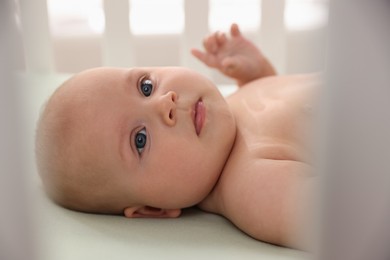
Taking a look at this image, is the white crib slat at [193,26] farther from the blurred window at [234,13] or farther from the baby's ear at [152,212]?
the baby's ear at [152,212]

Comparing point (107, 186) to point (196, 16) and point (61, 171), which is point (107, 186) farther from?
point (196, 16)

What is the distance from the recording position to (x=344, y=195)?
0.33 meters

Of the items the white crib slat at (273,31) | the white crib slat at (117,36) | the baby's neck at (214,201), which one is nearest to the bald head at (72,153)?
the baby's neck at (214,201)

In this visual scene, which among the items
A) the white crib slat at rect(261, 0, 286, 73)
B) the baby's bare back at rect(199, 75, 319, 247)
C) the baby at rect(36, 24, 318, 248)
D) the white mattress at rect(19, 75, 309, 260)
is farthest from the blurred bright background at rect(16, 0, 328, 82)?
the white mattress at rect(19, 75, 309, 260)

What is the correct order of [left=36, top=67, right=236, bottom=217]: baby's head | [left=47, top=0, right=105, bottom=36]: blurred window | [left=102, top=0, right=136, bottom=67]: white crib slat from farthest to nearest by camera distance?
[left=47, top=0, right=105, bottom=36]: blurred window < [left=102, top=0, right=136, bottom=67]: white crib slat < [left=36, top=67, right=236, bottom=217]: baby's head

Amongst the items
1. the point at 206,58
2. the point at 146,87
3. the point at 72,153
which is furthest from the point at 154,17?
the point at 72,153

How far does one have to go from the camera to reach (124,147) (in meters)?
0.70

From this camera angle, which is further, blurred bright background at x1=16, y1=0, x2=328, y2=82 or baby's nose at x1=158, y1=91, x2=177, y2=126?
blurred bright background at x1=16, y1=0, x2=328, y2=82

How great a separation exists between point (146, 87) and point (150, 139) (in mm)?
88

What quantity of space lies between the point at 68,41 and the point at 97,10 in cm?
24

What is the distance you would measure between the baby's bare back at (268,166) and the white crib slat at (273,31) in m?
0.21

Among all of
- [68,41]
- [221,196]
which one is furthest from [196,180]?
[68,41]

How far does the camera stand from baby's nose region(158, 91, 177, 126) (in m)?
0.70

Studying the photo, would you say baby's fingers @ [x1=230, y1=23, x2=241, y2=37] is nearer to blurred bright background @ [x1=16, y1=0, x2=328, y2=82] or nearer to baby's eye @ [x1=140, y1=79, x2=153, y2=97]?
blurred bright background @ [x1=16, y1=0, x2=328, y2=82]
